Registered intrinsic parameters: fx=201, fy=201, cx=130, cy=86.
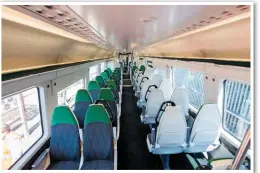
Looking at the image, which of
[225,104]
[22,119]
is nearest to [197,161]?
[225,104]

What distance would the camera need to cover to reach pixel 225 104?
2770 mm

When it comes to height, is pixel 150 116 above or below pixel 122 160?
above

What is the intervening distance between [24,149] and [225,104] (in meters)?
2.57

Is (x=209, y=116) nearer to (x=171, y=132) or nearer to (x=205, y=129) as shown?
(x=205, y=129)

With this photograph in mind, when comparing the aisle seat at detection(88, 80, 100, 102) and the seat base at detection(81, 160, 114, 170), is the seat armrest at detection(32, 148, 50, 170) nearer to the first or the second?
the seat base at detection(81, 160, 114, 170)

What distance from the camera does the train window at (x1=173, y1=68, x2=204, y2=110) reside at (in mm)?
3667

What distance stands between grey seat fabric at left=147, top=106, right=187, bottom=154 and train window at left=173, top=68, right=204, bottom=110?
1.19 meters

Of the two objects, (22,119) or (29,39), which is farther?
(22,119)

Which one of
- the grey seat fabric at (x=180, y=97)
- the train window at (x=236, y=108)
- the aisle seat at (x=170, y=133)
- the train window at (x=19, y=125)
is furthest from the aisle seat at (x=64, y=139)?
the grey seat fabric at (x=180, y=97)

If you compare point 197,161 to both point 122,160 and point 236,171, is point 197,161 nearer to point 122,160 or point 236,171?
point 122,160

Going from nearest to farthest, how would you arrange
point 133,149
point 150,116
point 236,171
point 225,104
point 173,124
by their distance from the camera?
point 236,171 → point 173,124 → point 225,104 → point 133,149 → point 150,116

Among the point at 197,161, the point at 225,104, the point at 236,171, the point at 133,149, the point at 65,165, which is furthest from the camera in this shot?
the point at 133,149

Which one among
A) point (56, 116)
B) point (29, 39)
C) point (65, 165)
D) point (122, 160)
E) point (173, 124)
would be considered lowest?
point (122, 160)

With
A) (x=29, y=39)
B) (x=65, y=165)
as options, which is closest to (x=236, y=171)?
(x=65, y=165)
